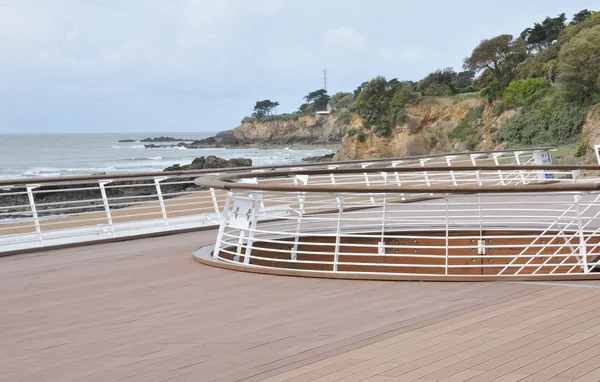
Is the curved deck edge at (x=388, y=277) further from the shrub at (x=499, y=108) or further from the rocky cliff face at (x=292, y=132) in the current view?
the rocky cliff face at (x=292, y=132)

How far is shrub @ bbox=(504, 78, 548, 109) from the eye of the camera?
48.4 meters

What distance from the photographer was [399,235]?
9523mm

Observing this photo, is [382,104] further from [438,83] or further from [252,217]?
[252,217]

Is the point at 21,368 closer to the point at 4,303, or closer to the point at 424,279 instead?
the point at 4,303

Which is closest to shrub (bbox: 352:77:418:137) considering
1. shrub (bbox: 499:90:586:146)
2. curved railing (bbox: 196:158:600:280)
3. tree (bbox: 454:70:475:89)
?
shrub (bbox: 499:90:586:146)

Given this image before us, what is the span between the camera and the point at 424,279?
655 centimetres

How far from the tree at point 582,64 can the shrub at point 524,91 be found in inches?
148

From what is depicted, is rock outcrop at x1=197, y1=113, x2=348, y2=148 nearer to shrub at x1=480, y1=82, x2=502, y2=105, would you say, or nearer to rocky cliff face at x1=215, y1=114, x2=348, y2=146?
rocky cliff face at x1=215, y1=114, x2=348, y2=146

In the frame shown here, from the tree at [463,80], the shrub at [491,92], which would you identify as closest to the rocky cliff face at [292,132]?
the tree at [463,80]

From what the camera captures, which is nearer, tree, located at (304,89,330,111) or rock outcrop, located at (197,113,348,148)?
rock outcrop, located at (197,113,348,148)

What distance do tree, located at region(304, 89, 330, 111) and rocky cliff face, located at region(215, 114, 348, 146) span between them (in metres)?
19.8

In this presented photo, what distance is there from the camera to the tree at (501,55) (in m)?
54.4

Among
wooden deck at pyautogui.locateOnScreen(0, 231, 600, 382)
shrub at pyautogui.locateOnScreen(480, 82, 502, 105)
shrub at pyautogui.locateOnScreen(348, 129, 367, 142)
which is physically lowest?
shrub at pyautogui.locateOnScreen(348, 129, 367, 142)

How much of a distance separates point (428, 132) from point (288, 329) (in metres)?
54.0
